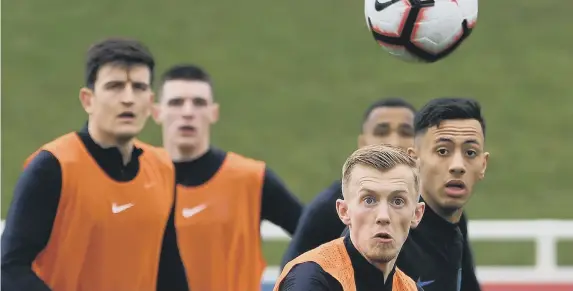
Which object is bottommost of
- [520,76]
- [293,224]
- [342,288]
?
[342,288]

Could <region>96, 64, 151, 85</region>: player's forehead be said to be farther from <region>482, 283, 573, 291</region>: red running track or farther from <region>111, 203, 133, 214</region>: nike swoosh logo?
<region>482, 283, 573, 291</region>: red running track

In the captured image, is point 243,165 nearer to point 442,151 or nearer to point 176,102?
point 176,102

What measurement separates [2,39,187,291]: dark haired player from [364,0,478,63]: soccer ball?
1069mm

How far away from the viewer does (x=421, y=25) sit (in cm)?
575

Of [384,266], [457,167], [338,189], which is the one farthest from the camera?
[338,189]

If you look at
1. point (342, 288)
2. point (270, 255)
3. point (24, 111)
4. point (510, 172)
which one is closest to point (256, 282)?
point (342, 288)

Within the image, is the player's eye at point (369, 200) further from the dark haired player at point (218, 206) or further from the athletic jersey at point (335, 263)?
the dark haired player at point (218, 206)

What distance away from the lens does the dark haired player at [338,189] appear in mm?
5891

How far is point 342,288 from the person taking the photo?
164 inches

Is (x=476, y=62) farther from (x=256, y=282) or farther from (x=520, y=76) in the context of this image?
(x=256, y=282)

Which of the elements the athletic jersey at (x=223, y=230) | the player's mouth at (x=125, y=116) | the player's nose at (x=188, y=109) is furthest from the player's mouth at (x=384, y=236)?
the player's nose at (x=188, y=109)

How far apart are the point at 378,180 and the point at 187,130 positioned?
3.88m

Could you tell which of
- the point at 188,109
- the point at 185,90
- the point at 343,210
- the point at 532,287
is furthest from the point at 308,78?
the point at 343,210

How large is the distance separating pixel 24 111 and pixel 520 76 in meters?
A: 7.98
